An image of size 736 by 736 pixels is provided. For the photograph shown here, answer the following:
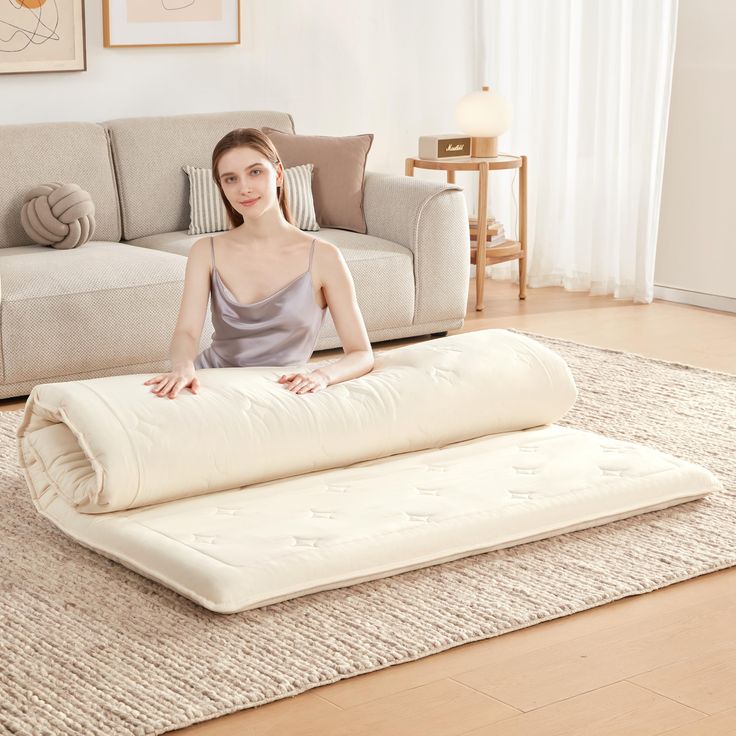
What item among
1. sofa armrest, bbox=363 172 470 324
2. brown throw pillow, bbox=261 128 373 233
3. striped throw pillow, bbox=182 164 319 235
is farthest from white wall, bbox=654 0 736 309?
striped throw pillow, bbox=182 164 319 235

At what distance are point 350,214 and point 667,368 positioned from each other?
1371 mm

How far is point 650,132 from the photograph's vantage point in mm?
5555

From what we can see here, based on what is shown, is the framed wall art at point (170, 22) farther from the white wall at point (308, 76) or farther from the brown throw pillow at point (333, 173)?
the brown throw pillow at point (333, 173)

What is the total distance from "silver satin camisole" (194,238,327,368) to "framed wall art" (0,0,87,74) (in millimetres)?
2072

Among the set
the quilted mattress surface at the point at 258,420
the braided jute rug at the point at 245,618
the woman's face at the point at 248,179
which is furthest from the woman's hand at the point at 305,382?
the braided jute rug at the point at 245,618

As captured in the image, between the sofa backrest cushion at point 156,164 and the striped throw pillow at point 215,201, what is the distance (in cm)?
6

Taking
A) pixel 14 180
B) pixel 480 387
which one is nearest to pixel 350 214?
pixel 14 180

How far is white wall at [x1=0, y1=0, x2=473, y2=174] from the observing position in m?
5.16

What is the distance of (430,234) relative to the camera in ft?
16.0

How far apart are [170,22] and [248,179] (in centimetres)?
239

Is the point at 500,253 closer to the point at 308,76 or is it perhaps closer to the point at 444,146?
the point at 444,146

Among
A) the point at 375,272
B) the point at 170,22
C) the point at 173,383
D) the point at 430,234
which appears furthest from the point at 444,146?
the point at 173,383

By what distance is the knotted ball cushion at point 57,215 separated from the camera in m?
4.51

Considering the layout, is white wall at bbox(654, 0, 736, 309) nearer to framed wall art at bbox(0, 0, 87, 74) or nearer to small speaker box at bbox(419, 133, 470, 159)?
small speaker box at bbox(419, 133, 470, 159)
